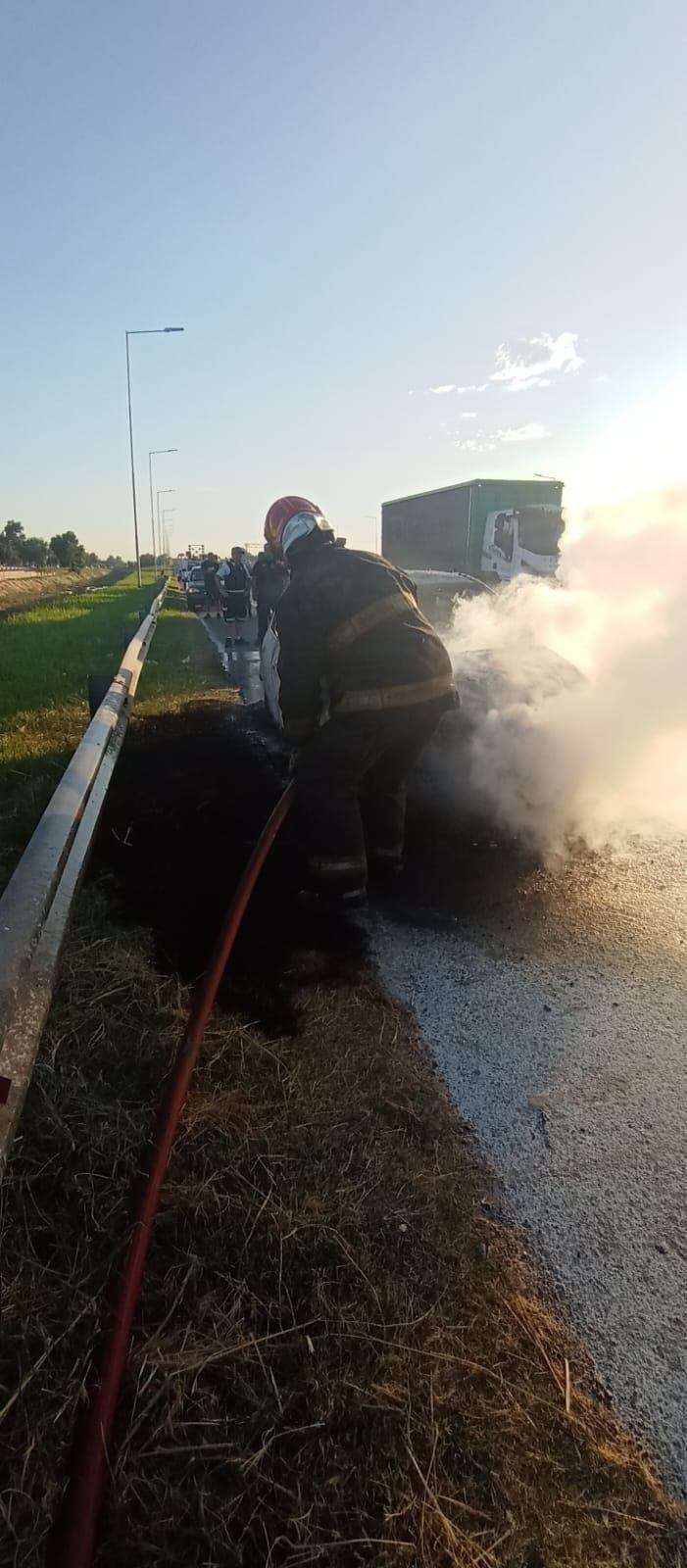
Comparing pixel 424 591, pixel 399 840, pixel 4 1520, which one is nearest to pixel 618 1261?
pixel 4 1520

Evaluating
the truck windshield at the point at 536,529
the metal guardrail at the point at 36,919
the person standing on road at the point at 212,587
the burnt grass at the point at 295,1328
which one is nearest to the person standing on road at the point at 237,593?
the person standing on road at the point at 212,587

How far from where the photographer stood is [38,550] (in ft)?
254

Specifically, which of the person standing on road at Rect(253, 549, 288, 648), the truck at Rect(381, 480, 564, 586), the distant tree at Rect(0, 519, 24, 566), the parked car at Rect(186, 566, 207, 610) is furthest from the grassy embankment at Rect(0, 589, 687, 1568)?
the distant tree at Rect(0, 519, 24, 566)

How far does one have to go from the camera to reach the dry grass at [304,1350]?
1325 millimetres

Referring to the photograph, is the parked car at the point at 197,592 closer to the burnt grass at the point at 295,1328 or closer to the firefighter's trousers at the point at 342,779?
the firefighter's trousers at the point at 342,779

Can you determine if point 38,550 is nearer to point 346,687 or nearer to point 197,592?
point 197,592

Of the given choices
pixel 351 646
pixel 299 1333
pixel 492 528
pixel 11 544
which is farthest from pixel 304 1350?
pixel 11 544

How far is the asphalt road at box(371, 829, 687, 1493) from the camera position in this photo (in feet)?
5.93

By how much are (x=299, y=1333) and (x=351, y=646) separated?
103 inches

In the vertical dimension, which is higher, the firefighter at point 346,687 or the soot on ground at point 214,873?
the firefighter at point 346,687

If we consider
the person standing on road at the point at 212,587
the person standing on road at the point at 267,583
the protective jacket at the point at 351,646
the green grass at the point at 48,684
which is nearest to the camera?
the protective jacket at the point at 351,646

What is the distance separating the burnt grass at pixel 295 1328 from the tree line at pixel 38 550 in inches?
2928

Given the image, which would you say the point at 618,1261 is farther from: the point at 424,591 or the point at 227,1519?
the point at 424,591

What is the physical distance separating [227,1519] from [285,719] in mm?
2919
